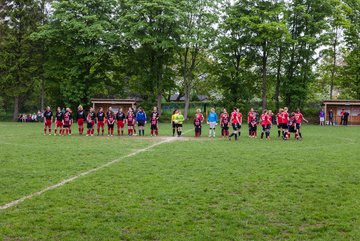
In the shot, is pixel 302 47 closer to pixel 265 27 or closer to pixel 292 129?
pixel 265 27

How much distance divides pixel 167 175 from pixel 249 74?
1467 inches

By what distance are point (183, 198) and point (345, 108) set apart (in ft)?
126

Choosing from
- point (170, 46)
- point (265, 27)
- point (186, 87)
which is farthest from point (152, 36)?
point (265, 27)

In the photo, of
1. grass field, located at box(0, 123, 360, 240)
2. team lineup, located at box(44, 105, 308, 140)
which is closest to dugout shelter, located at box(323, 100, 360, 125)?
team lineup, located at box(44, 105, 308, 140)

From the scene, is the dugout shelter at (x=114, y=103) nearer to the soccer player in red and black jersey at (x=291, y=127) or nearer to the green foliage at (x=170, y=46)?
the green foliage at (x=170, y=46)

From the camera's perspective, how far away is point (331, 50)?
150 feet

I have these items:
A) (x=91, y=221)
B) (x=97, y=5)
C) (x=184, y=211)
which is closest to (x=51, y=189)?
(x=91, y=221)

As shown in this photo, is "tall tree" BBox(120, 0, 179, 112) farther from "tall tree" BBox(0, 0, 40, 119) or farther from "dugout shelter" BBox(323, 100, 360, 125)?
"dugout shelter" BBox(323, 100, 360, 125)

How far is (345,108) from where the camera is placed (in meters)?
42.2

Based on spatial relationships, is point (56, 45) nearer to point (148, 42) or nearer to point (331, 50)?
point (148, 42)

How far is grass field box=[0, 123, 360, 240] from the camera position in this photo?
6.24 metres

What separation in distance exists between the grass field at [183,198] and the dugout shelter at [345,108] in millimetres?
30013

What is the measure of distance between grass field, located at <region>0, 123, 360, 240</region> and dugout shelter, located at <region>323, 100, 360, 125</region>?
30.0 m

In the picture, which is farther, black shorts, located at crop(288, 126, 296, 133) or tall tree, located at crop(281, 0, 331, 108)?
tall tree, located at crop(281, 0, 331, 108)
